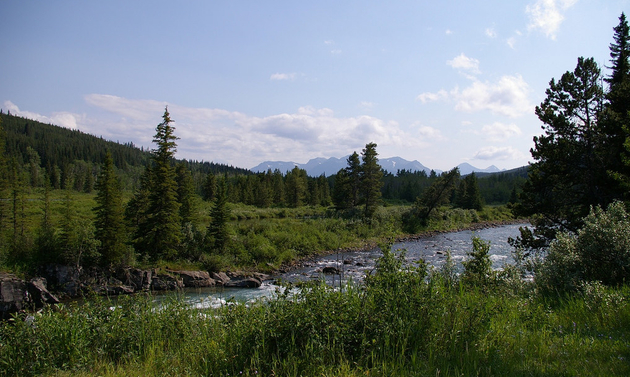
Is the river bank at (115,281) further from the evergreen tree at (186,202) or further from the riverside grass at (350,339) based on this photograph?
the riverside grass at (350,339)

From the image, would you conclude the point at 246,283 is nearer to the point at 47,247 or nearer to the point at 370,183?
the point at 47,247

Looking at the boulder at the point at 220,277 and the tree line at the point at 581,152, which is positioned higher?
the tree line at the point at 581,152

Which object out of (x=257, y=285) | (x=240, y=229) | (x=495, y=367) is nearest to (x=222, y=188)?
(x=240, y=229)

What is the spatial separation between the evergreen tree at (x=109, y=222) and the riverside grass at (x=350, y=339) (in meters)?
23.8

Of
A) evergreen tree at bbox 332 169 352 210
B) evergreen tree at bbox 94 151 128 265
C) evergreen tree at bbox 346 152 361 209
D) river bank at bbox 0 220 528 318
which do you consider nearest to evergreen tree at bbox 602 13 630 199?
river bank at bbox 0 220 528 318

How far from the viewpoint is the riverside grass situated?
413 cm

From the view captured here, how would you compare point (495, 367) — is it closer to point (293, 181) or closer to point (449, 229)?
point (449, 229)

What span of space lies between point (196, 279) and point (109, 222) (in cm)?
926

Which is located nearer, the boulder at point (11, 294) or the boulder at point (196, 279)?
the boulder at point (11, 294)

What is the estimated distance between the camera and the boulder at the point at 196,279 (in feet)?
84.0

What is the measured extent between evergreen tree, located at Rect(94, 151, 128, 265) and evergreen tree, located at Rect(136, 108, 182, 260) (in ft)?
7.07

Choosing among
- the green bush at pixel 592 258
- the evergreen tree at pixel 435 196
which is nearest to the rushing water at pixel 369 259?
Answer: the evergreen tree at pixel 435 196

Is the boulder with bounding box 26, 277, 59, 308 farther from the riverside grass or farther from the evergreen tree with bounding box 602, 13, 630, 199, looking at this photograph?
the evergreen tree with bounding box 602, 13, 630, 199

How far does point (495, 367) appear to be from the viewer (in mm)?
4113
